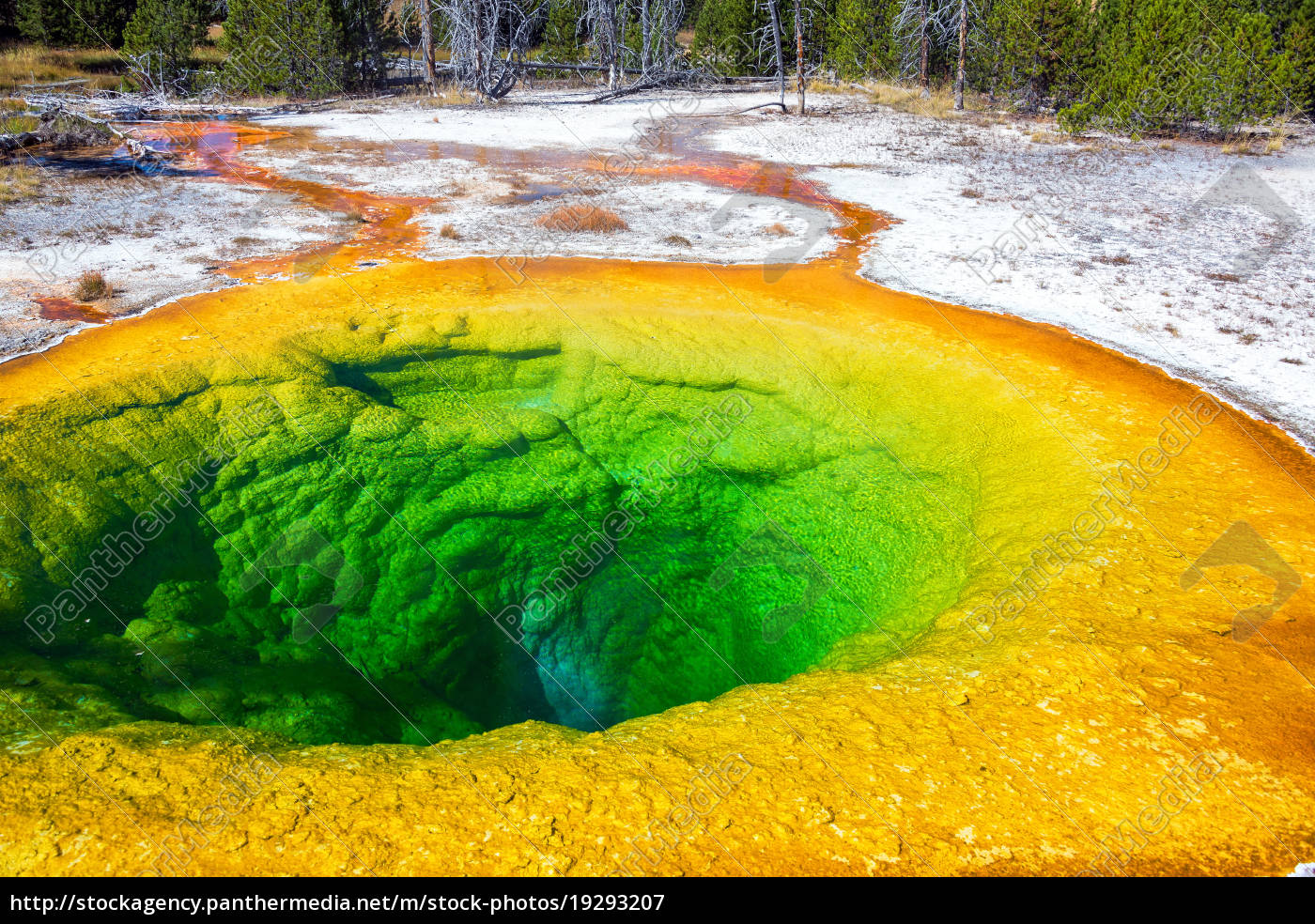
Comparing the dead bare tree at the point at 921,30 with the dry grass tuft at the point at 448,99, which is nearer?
the dead bare tree at the point at 921,30

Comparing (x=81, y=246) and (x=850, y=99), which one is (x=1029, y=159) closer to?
(x=850, y=99)

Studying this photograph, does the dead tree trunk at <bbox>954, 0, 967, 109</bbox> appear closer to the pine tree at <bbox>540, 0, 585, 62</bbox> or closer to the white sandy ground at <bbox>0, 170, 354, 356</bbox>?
the pine tree at <bbox>540, 0, 585, 62</bbox>

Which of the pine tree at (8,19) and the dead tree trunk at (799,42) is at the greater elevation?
the pine tree at (8,19)

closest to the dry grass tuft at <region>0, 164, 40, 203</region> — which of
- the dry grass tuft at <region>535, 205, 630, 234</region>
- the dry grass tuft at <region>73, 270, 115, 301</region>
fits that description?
the dry grass tuft at <region>73, 270, 115, 301</region>

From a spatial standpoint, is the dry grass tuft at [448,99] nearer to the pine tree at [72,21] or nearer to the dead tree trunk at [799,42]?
the dead tree trunk at [799,42]

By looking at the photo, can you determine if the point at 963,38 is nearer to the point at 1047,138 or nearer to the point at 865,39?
the point at 1047,138

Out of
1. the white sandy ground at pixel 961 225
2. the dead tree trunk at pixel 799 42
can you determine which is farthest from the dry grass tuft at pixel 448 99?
the dead tree trunk at pixel 799 42
